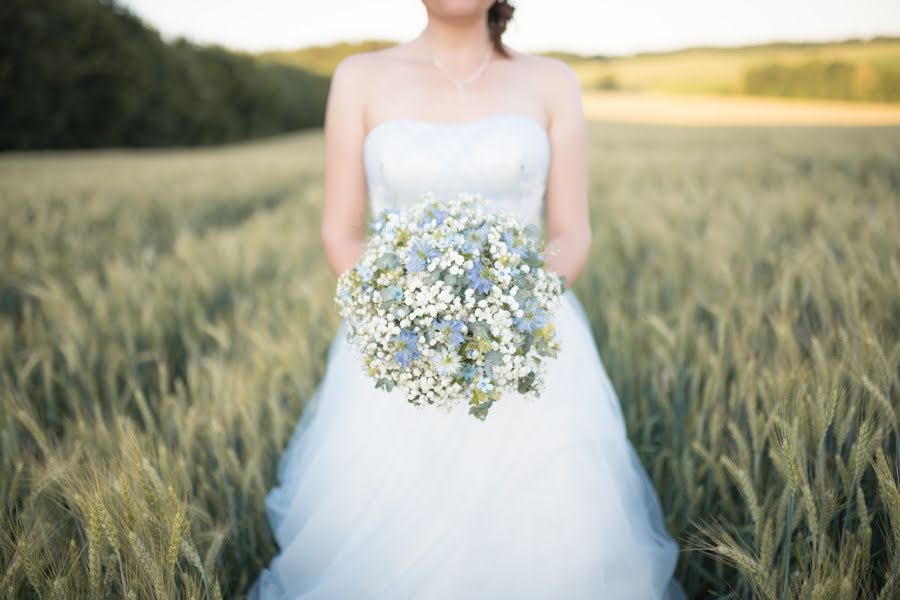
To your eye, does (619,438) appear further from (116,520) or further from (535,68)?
(116,520)

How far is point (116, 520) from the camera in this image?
46.4 inches

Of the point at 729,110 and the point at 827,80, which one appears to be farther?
the point at 729,110

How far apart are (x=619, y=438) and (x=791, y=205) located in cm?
258

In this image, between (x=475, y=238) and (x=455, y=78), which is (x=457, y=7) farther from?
(x=475, y=238)

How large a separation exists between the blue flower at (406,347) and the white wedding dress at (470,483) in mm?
417

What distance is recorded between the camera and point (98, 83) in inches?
771

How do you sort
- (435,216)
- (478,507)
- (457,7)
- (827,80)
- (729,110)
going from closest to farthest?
(435,216)
(478,507)
(457,7)
(827,80)
(729,110)

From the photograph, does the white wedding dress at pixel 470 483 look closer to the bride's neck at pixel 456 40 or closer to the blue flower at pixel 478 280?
the bride's neck at pixel 456 40

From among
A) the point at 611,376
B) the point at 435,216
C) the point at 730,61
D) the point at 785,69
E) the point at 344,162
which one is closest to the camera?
the point at 435,216

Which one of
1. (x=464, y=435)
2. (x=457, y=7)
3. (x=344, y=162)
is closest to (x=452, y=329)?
(x=464, y=435)

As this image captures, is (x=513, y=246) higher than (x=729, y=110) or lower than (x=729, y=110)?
lower

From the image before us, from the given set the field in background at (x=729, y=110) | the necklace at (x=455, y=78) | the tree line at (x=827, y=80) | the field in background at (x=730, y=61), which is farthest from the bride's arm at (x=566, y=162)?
the field in background at (x=729, y=110)

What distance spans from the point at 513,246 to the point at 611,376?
1.21 metres

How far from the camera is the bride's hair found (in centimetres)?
183
